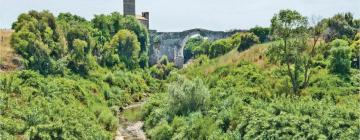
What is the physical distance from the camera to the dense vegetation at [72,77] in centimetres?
3431

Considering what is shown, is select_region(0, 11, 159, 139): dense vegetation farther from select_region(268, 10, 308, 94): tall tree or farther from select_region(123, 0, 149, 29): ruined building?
select_region(123, 0, 149, 29): ruined building

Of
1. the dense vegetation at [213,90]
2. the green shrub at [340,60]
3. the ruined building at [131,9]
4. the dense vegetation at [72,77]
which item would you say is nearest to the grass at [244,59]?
the dense vegetation at [213,90]

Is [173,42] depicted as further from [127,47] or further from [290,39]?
[290,39]

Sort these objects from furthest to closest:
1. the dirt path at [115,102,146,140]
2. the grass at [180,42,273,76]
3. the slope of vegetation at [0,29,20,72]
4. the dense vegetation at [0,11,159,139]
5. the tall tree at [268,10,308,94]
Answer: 1. the grass at [180,42,273,76]
2. the slope of vegetation at [0,29,20,72]
3. the dirt path at [115,102,146,140]
4. the tall tree at [268,10,308,94]
5. the dense vegetation at [0,11,159,139]

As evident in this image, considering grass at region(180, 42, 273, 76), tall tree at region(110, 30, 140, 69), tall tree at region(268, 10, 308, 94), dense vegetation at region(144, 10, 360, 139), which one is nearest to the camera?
dense vegetation at region(144, 10, 360, 139)

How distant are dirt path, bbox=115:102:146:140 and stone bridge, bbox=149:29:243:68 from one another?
3716 cm

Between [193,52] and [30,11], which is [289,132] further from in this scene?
[193,52]

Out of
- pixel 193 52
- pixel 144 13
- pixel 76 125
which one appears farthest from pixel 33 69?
pixel 144 13

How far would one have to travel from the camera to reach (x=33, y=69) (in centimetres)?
5078

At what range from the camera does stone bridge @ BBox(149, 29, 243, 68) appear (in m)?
95.5

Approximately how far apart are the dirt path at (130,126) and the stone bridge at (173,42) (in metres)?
37.2

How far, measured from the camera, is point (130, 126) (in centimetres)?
4909

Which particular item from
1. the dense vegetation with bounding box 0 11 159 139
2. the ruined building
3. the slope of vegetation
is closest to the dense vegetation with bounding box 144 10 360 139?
the dense vegetation with bounding box 0 11 159 139

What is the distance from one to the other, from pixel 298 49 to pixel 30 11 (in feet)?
103
